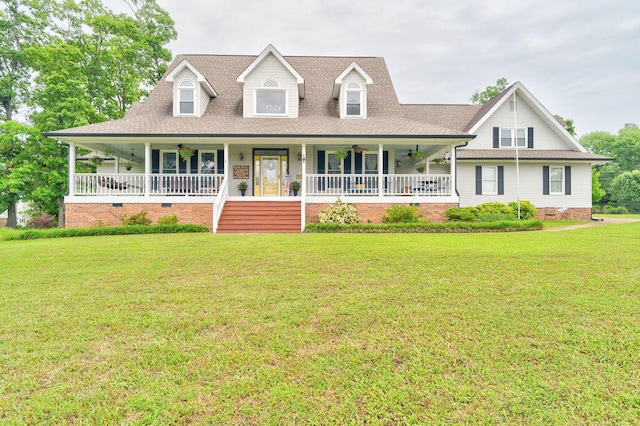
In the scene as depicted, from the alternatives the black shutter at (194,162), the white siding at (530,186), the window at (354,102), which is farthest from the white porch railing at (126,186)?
the white siding at (530,186)

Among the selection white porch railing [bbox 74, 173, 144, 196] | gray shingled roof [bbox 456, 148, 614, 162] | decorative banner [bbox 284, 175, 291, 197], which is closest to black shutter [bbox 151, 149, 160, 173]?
white porch railing [bbox 74, 173, 144, 196]

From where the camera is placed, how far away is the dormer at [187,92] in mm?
15328

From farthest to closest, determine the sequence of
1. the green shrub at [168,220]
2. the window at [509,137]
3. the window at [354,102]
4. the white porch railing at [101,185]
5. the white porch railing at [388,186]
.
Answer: the window at [509,137]
the window at [354,102]
the white porch railing at [388,186]
the white porch railing at [101,185]
the green shrub at [168,220]

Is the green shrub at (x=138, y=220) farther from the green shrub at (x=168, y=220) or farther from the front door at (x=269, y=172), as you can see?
the front door at (x=269, y=172)

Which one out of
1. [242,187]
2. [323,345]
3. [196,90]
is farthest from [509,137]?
[323,345]

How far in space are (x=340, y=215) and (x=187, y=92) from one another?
999cm

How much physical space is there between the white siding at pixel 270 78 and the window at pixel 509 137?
12.6 m

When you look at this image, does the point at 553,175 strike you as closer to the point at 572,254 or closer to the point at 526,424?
the point at 572,254

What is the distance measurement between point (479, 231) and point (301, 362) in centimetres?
1060

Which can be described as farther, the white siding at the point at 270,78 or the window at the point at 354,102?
the window at the point at 354,102

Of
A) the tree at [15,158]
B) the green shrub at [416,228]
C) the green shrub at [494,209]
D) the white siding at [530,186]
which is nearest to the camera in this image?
the green shrub at [416,228]

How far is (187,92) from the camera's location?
15.6 metres

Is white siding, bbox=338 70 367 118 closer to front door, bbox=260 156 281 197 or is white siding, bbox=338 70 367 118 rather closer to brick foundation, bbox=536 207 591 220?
front door, bbox=260 156 281 197

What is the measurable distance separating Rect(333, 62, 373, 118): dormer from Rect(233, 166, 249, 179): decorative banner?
18.2 feet
